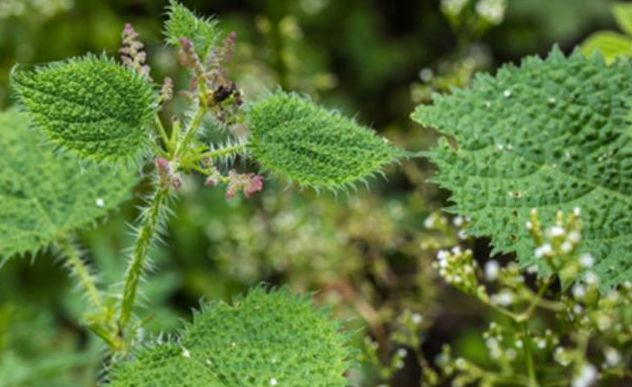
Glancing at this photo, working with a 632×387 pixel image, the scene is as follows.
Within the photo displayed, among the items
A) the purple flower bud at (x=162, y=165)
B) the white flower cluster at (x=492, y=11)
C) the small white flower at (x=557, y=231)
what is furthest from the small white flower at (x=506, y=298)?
the white flower cluster at (x=492, y=11)

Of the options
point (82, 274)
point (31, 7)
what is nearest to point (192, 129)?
point (82, 274)

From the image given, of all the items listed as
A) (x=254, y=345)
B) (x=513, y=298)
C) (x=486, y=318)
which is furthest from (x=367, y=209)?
(x=254, y=345)

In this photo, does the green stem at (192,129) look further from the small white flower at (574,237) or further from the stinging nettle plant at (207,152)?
the small white flower at (574,237)

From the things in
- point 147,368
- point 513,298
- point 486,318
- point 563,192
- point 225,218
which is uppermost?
point 225,218

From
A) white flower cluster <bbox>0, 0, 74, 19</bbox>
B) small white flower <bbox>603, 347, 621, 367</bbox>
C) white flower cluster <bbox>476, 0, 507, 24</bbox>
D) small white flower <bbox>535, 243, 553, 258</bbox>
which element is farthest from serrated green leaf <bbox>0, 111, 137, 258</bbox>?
white flower cluster <bbox>0, 0, 74, 19</bbox>

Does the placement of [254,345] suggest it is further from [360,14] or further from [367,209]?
[360,14]

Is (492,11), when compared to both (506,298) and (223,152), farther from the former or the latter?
(223,152)
